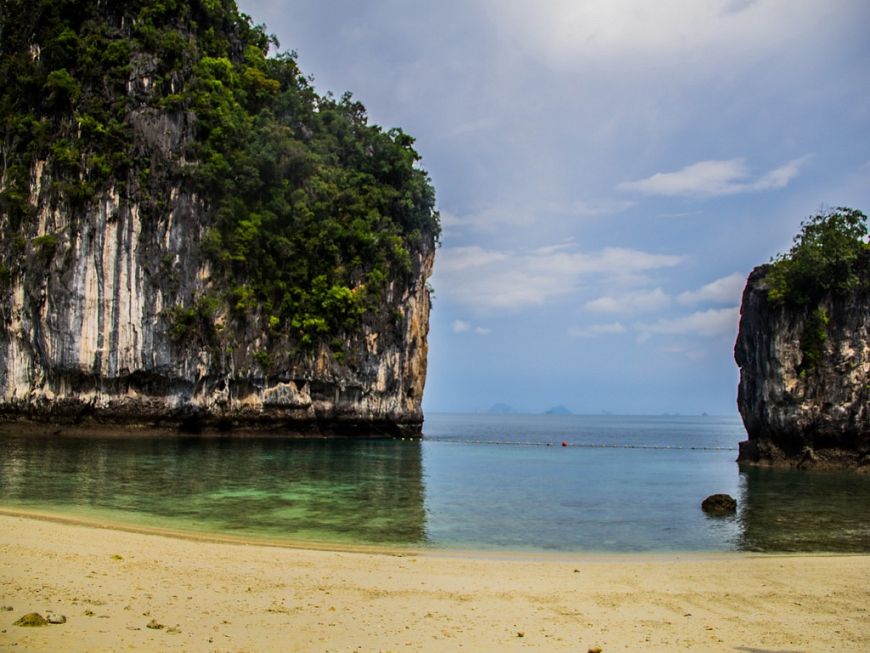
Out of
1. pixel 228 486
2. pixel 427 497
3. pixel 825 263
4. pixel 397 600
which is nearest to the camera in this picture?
pixel 397 600

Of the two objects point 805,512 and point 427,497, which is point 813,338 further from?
point 427,497

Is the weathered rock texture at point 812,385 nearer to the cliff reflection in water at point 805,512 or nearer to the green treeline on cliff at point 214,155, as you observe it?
the cliff reflection in water at point 805,512

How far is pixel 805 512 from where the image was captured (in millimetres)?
17625

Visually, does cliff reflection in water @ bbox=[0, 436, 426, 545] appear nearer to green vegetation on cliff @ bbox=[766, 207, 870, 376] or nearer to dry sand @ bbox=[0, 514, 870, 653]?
dry sand @ bbox=[0, 514, 870, 653]

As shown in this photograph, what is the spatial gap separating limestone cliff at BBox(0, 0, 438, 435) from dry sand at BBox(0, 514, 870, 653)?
2724cm

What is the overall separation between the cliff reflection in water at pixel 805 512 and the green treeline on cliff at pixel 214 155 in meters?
24.8

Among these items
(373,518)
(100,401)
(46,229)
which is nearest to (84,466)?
(373,518)

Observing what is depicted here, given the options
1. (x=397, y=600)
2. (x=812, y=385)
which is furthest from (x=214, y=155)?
(x=397, y=600)

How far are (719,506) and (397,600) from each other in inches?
495

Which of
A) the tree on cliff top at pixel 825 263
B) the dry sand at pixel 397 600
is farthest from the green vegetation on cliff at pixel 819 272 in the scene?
the dry sand at pixel 397 600

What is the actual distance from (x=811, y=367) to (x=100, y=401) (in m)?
34.5

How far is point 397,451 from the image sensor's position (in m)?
34.2

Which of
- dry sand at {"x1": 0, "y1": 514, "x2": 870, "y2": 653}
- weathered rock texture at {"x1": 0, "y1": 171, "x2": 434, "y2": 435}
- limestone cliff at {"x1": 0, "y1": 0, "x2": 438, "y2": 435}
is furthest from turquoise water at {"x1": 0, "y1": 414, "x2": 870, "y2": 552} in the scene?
limestone cliff at {"x1": 0, "y1": 0, "x2": 438, "y2": 435}

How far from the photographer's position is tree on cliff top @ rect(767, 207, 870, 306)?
91.8 ft
